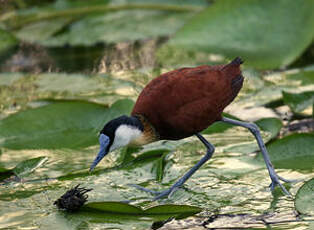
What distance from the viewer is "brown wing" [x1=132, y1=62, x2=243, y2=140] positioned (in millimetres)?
2270

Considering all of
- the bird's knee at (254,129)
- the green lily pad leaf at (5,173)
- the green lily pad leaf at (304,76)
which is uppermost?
the bird's knee at (254,129)

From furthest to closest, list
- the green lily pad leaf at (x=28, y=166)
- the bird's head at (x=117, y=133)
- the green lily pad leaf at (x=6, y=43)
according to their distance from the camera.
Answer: the green lily pad leaf at (x=6, y=43)
the green lily pad leaf at (x=28, y=166)
the bird's head at (x=117, y=133)

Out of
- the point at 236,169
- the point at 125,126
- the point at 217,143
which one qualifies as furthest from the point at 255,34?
the point at 125,126

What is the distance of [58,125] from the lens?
109 inches

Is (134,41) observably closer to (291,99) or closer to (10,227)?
(291,99)

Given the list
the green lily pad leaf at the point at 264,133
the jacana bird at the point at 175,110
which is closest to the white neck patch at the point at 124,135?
the jacana bird at the point at 175,110

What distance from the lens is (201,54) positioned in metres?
3.84

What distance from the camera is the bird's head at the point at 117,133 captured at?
2193mm

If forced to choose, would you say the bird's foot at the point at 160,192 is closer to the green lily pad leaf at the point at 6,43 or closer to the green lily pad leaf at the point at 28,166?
the green lily pad leaf at the point at 28,166

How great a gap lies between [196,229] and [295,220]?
293 mm

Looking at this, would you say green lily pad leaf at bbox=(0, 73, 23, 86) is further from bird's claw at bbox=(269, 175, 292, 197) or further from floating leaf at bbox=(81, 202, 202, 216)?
bird's claw at bbox=(269, 175, 292, 197)

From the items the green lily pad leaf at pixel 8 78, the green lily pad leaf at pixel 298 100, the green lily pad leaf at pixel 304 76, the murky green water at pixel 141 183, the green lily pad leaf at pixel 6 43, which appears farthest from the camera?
the green lily pad leaf at pixel 6 43

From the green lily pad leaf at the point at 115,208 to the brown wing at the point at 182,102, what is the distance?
35cm

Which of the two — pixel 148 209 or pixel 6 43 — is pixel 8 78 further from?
pixel 148 209
